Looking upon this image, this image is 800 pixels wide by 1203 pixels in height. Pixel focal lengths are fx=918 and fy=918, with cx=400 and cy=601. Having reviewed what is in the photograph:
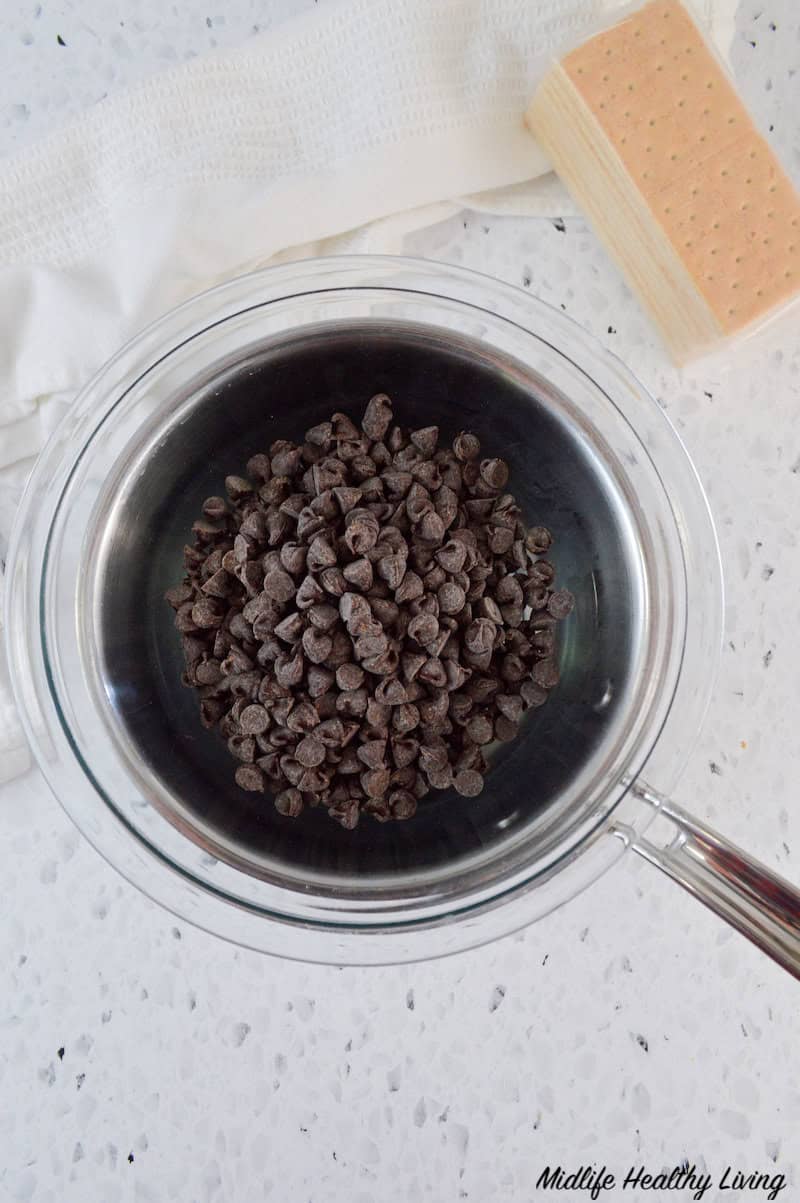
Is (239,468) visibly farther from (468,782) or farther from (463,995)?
(463,995)

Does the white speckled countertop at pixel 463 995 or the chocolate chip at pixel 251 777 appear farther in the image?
the white speckled countertop at pixel 463 995

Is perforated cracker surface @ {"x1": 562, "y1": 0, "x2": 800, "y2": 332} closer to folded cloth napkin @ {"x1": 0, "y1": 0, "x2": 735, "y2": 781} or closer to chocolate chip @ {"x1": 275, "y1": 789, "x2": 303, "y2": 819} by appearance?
folded cloth napkin @ {"x1": 0, "y1": 0, "x2": 735, "y2": 781}

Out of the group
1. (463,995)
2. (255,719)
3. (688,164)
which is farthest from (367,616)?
(688,164)

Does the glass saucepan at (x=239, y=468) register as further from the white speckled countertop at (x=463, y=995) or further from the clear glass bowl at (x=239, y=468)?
the white speckled countertop at (x=463, y=995)

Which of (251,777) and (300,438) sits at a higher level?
(300,438)

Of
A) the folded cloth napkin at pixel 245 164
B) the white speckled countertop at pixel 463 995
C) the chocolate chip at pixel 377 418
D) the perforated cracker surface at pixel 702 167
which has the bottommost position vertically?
the white speckled countertop at pixel 463 995

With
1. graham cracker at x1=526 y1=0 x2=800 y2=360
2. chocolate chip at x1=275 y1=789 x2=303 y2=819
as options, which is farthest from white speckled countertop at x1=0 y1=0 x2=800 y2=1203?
chocolate chip at x1=275 y1=789 x2=303 y2=819

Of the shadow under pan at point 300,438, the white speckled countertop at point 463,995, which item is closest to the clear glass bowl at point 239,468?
the shadow under pan at point 300,438

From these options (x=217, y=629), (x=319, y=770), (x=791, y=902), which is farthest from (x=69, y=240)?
(x=791, y=902)
